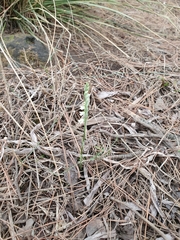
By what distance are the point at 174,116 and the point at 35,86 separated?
69 centimetres

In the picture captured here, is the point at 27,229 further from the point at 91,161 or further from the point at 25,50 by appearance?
the point at 25,50

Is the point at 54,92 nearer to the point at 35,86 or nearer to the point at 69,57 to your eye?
the point at 35,86

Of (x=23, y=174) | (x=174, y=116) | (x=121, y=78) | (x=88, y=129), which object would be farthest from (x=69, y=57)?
(x=23, y=174)

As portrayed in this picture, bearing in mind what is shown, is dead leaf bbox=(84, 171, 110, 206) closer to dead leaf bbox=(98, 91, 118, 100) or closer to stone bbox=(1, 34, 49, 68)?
dead leaf bbox=(98, 91, 118, 100)

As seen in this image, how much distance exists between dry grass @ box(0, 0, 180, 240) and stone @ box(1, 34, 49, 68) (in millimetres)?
123

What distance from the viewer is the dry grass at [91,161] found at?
0.86 meters

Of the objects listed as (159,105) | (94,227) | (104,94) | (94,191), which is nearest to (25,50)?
(104,94)

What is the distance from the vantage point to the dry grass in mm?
858

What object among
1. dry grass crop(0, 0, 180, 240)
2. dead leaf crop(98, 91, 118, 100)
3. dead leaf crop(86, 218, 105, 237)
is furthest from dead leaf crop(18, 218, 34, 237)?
dead leaf crop(98, 91, 118, 100)

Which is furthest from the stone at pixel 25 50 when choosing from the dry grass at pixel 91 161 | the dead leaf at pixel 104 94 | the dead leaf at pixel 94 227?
the dead leaf at pixel 94 227

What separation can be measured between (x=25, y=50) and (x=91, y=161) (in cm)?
81

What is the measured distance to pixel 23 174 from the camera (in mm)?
929

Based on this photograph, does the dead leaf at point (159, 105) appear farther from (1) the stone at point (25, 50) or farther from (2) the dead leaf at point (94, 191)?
(1) the stone at point (25, 50)

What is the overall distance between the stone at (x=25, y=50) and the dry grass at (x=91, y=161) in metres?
0.12
